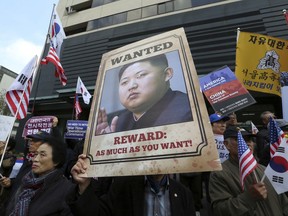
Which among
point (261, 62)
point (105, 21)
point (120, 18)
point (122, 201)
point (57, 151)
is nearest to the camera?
point (122, 201)

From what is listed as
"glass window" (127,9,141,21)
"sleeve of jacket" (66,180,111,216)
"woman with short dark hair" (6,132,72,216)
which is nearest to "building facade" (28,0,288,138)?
"glass window" (127,9,141,21)

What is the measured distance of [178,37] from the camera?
5.41 feet

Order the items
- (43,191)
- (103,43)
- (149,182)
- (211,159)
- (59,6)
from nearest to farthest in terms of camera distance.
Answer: (211,159) → (149,182) → (43,191) → (103,43) → (59,6)

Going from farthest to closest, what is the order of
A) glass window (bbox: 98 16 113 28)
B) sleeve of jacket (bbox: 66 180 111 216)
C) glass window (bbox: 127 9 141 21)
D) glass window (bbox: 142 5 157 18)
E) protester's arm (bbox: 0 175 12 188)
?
glass window (bbox: 98 16 113 28) < glass window (bbox: 127 9 141 21) < glass window (bbox: 142 5 157 18) < protester's arm (bbox: 0 175 12 188) < sleeve of jacket (bbox: 66 180 111 216)

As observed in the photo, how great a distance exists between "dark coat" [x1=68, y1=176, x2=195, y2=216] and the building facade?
12.2 meters

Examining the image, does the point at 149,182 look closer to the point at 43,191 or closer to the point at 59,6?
the point at 43,191

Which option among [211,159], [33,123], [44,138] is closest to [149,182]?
[211,159]

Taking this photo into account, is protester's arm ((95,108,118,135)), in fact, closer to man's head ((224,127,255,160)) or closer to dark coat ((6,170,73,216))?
dark coat ((6,170,73,216))

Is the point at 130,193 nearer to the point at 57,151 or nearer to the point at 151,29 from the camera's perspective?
the point at 57,151

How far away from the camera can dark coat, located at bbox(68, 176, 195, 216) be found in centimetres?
157

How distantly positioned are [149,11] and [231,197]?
18366mm

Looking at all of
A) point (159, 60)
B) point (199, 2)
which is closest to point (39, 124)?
point (159, 60)

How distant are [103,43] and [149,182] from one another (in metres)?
18.7

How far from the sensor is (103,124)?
1686mm
